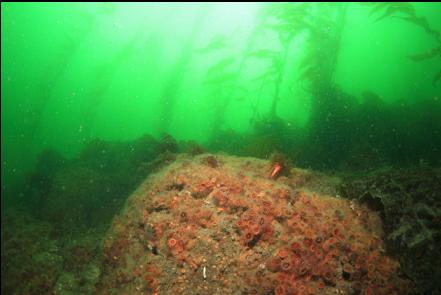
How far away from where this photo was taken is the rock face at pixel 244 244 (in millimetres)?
3273

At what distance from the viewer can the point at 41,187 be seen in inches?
414

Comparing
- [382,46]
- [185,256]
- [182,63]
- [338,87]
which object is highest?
[382,46]

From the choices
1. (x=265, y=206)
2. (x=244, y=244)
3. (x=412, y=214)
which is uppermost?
(x=412, y=214)

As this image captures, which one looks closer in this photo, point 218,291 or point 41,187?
point 218,291

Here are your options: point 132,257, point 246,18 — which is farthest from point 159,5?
point 132,257

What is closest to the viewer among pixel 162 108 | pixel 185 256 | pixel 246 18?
pixel 185 256

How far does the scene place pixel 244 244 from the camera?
3.53 m

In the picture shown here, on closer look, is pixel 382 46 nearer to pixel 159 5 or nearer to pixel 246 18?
pixel 246 18

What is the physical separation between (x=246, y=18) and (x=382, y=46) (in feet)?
188

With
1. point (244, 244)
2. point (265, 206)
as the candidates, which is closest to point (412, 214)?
point (265, 206)

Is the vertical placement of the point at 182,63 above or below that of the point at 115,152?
above

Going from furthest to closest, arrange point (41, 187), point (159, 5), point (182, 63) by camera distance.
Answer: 1. point (159, 5)
2. point (182, 63)
3. point (41, 187)

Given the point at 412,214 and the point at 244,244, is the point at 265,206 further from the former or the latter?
the point at 412,214

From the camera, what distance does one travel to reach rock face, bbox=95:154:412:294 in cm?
327
